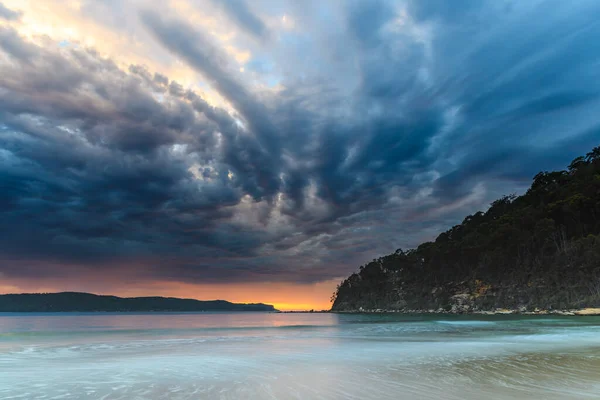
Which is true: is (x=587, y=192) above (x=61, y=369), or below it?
above

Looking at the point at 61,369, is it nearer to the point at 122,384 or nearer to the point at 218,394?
the point at 122,384

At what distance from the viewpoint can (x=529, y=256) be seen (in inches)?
3629

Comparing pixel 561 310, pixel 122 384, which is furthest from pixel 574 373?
pixel 561 310

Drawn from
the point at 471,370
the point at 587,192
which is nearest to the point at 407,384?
the point at 471,370

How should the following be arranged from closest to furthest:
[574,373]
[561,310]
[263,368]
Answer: [574,373], [263,368], [561,310]

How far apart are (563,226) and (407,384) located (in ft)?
324

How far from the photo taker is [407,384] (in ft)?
32.3

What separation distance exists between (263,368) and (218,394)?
15.7ft

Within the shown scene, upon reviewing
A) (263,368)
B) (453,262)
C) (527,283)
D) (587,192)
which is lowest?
(263,368)

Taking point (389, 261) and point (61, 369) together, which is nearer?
point (61, 369)

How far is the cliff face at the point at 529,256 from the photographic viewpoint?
74375mm

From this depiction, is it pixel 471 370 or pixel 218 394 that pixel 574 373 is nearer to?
pixel 471 370

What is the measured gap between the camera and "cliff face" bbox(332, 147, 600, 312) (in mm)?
74375

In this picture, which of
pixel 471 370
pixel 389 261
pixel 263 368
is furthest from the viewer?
pixel 389 261
